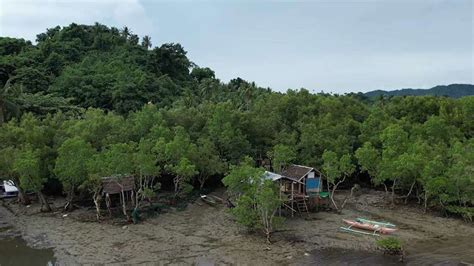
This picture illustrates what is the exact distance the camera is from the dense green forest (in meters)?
31.2

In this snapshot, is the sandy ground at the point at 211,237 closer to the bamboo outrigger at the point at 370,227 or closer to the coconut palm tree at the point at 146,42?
the bamboo outrigger at the point at 370,227

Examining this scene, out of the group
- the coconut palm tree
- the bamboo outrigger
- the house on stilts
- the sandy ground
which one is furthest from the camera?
the coconut palm tree

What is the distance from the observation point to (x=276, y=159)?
3406cm

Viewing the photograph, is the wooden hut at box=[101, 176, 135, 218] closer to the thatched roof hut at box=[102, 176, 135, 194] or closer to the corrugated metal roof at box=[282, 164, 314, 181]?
the thatched roof hut at box=[102, 176, 135, 194]

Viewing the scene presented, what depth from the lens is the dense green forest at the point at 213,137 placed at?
102ft

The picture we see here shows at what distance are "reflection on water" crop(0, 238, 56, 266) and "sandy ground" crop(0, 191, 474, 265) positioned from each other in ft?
1.60

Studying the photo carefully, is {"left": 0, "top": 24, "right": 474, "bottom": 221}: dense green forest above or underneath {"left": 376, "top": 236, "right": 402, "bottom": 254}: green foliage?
above

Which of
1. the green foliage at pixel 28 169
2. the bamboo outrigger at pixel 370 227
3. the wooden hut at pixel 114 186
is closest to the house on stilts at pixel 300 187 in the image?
the bamboo outrigger at pixel 370 227

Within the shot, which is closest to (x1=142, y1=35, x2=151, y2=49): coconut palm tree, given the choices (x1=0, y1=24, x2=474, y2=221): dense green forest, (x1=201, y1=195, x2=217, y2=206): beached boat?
(x1=0, y1=24, x2=474, y2=221): dense green forest

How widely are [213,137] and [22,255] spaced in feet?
62.5

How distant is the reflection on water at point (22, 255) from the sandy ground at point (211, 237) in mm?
487

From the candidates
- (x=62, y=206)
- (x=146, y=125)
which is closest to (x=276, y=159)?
(x=146, y=125)

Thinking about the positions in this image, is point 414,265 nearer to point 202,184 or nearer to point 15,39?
point 202,184

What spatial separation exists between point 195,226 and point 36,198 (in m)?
15.6
